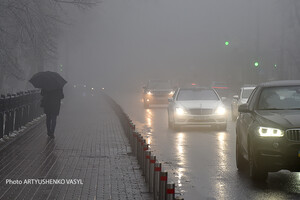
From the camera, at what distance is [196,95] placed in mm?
23703

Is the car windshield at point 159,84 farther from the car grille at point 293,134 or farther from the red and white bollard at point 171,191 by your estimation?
the red and white bollard at point 171,191

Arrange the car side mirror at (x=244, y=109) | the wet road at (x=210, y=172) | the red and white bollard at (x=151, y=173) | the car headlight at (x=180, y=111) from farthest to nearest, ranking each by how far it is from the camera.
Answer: the car headlight at (x=180, y=111) → the car side mirror at (x=244, y=109) → the wet road at (x=210, y=172) → the red and white bollard at (x=151, y=173)

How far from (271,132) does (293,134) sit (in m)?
0.36

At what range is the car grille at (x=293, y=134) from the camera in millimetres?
9539

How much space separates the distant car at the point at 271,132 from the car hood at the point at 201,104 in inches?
398

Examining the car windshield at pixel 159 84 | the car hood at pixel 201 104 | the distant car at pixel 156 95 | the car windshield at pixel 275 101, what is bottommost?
the car windshield at pixel 275 101

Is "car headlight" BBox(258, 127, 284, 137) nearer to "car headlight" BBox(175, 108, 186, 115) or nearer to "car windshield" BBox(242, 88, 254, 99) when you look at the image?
"car headlight" BBox(175, 108, 186, 115)

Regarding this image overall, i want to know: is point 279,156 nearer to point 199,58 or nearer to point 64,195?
point 64,195

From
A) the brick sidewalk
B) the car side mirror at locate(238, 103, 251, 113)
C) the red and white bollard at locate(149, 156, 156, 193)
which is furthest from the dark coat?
the red and white bollard at locate(149, 156, 156, 193)

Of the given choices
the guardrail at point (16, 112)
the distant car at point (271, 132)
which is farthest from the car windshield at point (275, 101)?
the guardrail at point (16, 112)

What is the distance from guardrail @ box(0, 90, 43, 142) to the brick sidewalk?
474mm

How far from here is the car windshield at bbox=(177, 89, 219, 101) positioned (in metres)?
23.4

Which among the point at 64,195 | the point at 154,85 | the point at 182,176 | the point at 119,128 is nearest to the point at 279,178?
the point at 182,176

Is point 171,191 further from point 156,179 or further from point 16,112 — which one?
point 16,112
